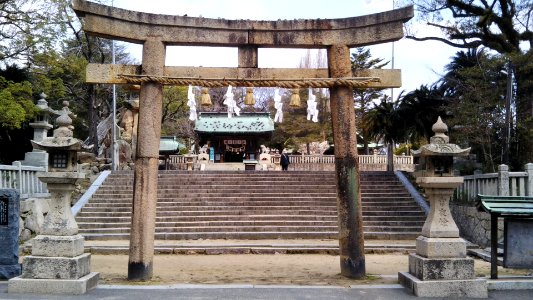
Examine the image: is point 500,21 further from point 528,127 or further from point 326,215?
point 326,215

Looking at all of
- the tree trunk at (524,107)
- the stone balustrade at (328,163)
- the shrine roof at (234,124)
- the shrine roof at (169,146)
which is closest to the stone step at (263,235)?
the tree trunk at (524,107)

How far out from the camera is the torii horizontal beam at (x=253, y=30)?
29.1ft

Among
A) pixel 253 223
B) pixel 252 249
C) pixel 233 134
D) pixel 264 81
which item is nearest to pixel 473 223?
pixel 252 249

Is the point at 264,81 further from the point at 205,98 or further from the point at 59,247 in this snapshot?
the point at 59,247

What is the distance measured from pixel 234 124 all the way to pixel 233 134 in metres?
0.95

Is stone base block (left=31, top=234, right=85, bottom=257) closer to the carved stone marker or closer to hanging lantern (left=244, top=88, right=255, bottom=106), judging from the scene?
the carved stone marker

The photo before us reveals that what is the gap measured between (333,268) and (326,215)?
7.06 metres

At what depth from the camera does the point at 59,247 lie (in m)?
7.50

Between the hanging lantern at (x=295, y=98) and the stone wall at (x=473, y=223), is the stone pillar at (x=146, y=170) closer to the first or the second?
the hanging lantern at (x=295, y=98)

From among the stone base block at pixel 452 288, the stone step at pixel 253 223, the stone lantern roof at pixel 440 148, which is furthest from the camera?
the stone step at pixel 253 223

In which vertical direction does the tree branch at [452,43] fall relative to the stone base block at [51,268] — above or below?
above

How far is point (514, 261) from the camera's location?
25.4 feet

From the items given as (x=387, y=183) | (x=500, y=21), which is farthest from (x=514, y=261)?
(x=500, y=21)

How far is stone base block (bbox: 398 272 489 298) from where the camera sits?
7.26 meters
